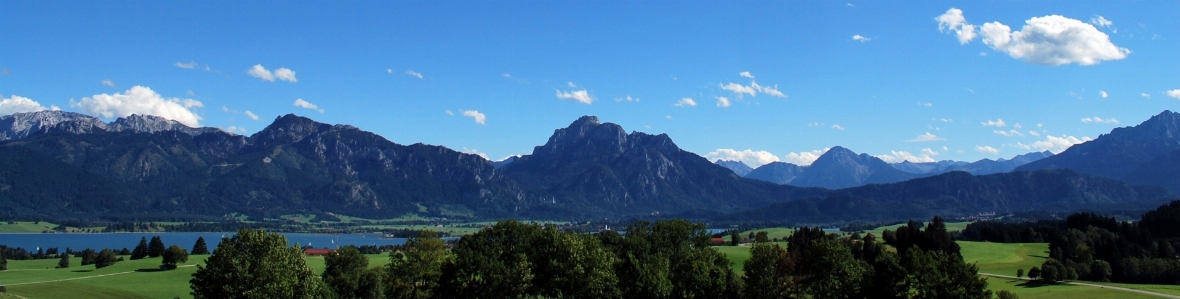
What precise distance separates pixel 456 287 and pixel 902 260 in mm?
36936

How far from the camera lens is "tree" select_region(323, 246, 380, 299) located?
80.8 meters

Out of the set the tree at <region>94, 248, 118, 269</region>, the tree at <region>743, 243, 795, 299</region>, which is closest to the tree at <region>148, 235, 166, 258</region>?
the tree at <region>94, 248, 118, 269</region>

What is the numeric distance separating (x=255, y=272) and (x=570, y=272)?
22839 mm

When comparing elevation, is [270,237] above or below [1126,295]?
above

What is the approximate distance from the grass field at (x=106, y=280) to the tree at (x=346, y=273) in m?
14.4

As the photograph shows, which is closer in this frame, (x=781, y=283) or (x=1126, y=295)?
(x=781, y=283)

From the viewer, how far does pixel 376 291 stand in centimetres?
8125

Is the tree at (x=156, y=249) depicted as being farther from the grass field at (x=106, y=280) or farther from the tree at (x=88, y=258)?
the tree at (x=88, y=258)

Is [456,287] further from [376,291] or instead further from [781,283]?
[781,283]

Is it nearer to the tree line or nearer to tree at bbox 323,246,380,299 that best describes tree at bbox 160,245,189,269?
tree at bbox 323,246,380,299

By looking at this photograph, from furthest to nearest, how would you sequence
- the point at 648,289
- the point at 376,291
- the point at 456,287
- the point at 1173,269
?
the point at 1173,269, the point at 376,291, the point at 456,287, the point at 648,289

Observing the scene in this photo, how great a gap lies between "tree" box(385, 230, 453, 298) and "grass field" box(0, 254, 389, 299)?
99.5ft

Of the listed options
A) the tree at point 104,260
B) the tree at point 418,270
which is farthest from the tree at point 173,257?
the tree at point 418,270

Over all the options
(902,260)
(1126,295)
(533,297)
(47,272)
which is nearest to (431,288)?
(533,297)
